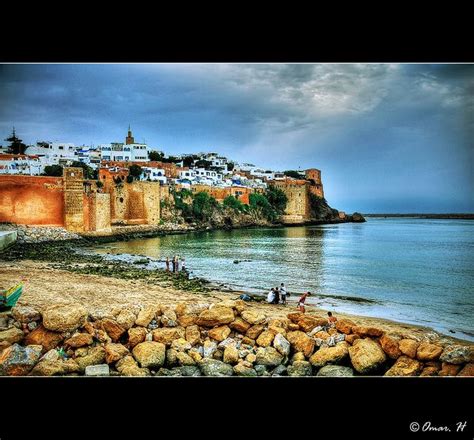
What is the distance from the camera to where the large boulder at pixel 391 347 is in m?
3.18

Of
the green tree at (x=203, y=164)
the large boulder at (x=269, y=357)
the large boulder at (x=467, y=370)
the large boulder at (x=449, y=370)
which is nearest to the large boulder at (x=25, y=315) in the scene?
the large boulder at (x=269, y=357)

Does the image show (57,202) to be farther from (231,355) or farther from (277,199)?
(277,199)

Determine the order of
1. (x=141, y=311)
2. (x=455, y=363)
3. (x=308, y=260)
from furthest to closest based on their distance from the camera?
(x=308, y=260) < (x=141, y=311) < (x=455, y=363)

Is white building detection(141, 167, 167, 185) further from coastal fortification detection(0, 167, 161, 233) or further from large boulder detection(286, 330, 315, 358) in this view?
large boulder detection(286, 330, 315, 358)

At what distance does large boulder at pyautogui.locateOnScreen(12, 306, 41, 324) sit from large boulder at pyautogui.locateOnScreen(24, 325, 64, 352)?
130 mm

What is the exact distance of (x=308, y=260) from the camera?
10.5 metres

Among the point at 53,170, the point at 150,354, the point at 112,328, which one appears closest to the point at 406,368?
the point at 150,354

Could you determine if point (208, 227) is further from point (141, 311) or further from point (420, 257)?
point (141, 311)

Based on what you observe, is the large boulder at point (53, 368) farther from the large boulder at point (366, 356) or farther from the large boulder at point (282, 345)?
the large boulder at point (366, 356)

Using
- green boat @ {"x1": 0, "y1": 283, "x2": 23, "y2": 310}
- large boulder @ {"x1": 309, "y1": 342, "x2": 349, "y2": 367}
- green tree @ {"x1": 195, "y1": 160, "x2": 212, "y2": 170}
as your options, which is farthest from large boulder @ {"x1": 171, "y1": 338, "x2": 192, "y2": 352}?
green tree @ {"x1": 195, "y1": 160, "x2": 212, "y2": 170}

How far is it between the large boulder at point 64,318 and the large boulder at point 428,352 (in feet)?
9.51
